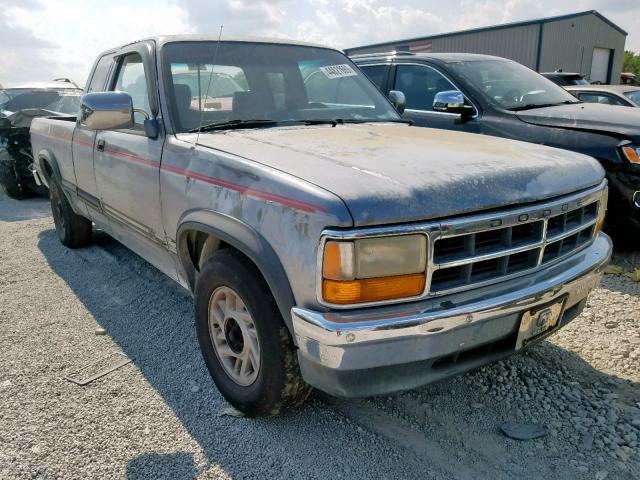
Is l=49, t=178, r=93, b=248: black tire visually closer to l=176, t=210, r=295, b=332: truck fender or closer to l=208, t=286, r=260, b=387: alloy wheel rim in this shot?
l=176, t=210, r=295, b=332: truck fender

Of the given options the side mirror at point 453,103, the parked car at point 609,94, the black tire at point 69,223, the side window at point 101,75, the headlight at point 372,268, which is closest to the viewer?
the headlight at point 372,268

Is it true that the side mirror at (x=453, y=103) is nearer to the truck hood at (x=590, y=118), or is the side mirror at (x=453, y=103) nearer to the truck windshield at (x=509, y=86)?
the truck windshield at (x=509, y=86)

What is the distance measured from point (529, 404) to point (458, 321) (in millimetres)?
1003

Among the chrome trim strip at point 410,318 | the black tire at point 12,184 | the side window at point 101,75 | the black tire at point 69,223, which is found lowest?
the black tire at point 12,184

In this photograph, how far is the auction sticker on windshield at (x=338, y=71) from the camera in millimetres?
3666

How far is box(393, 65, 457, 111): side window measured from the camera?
216 inches

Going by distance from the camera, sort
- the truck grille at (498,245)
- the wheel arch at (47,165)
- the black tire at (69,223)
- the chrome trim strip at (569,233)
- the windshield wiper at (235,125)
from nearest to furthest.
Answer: the truck grille at (498,245)
the chrome trim strip at (569,233)
the windshield wiper at (235,125)
the wheel arch at (47,165)
the black tire at (69,223)

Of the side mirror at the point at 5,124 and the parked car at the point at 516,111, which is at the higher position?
the parked car at the point at 516,111

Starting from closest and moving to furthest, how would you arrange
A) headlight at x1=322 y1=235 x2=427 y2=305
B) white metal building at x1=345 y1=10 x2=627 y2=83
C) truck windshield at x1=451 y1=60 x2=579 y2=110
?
1. headlight at x1=322 y1=235 x2=427 y2=305
2. truck windshield at x1=451 y1=60 x2=579 y2=110
3. white metal building at x1=345 y1=10 x2=627 y2=83

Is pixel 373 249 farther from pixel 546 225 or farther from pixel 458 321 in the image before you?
pixel 546 225

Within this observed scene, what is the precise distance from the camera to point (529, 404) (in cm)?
264

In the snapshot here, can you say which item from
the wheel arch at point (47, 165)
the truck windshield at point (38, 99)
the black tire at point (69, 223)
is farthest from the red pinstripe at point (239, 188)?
the truck windshield at point (38, 99)

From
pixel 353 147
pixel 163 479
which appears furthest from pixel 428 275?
pixel 163 479

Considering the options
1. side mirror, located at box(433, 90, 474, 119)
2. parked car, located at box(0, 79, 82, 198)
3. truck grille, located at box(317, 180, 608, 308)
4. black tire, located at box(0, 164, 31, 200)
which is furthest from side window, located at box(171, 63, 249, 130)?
black tire, located at box(0, 164, 31, 200)
